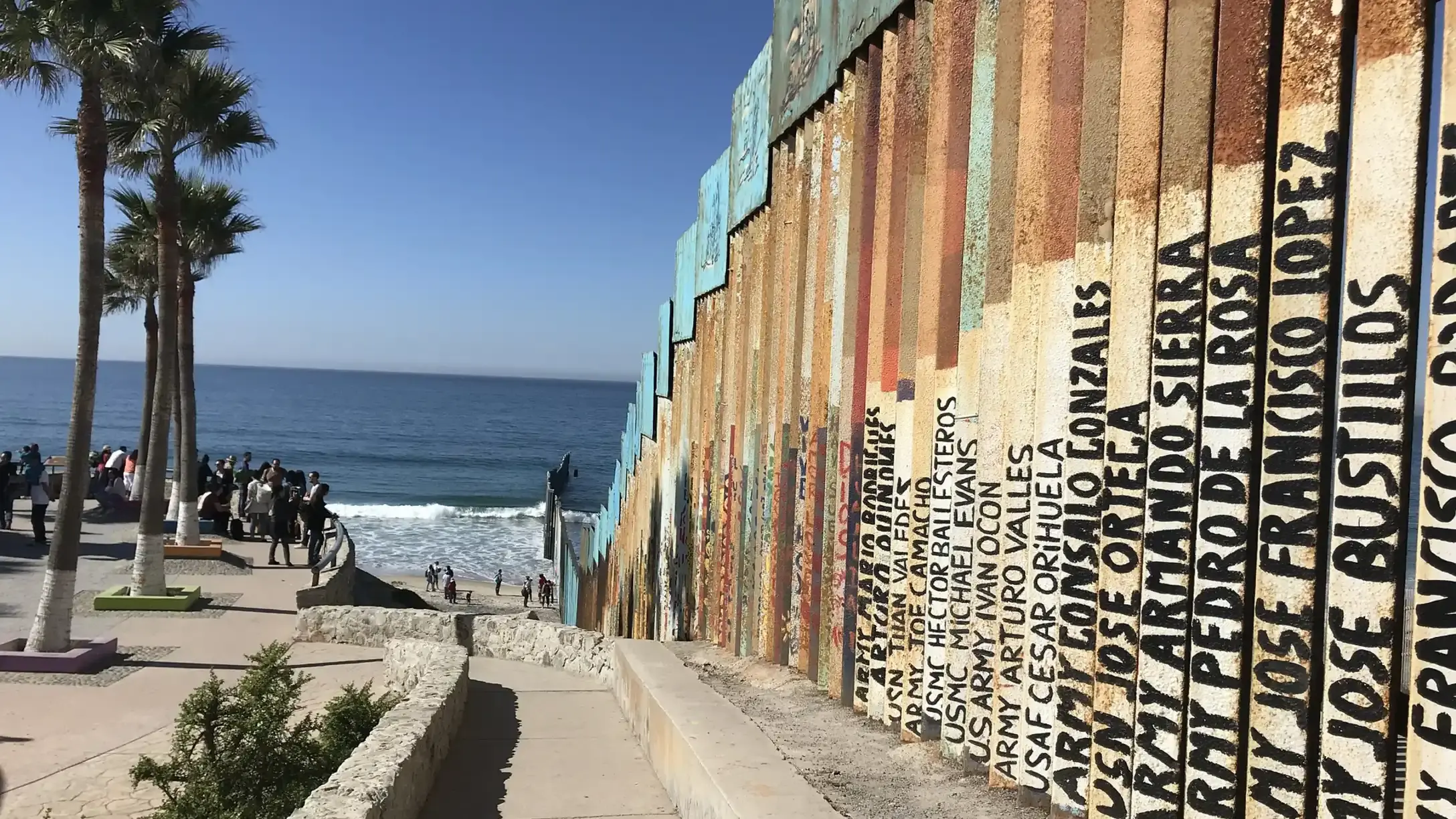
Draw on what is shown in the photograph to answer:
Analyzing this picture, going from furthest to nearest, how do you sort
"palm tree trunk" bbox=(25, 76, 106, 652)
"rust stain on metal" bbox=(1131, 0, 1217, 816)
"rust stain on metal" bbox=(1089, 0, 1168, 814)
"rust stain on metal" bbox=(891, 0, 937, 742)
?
1. "palm tree trunk" bbox=(25, 76, 106, 652)
2. "rust stain on metal" bbox=(891, 0, 937, 742)
3. "rust stain on metal" bbox=(1089, 0, 1168, 814)
4. "rust stain on metal" bbox=(1131, 0, 1217, 816)

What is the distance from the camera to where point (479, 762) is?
7020 millimetres

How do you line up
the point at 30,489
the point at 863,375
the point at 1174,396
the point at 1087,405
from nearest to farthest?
the point at 1174,396
the point at 1087,405
the point at 863,375
the point at 30,489

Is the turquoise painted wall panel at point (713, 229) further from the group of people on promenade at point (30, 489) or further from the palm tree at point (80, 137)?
the group of people on promenade at point (30, 489)

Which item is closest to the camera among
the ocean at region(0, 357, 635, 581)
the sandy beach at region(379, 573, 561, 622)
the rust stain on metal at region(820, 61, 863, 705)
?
the rust stain on metal at region(820, 61, 863, 705)

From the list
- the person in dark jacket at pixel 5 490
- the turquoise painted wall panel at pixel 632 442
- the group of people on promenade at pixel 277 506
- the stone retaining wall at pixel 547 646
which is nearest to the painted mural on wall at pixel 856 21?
the stone retaining wall at pixel 547 646

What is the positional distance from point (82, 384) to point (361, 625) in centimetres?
454

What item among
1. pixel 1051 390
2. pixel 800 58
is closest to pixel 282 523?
pixel 800 58

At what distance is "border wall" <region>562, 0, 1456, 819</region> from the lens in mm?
2635

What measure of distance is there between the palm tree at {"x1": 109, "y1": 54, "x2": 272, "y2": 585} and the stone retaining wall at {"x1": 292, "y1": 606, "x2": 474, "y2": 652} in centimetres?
320

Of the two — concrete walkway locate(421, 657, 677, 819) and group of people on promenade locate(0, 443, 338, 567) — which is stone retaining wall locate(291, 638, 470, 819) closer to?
concrete walkway locate(421, 657, 677, 819)

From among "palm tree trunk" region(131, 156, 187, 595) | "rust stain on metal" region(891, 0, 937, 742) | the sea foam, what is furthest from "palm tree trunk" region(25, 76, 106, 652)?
the sea foam

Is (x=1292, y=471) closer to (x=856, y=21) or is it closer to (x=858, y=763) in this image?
(x=858, y=763)

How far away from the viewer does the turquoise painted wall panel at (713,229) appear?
383 inches

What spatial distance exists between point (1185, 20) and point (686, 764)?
400 centimetres
